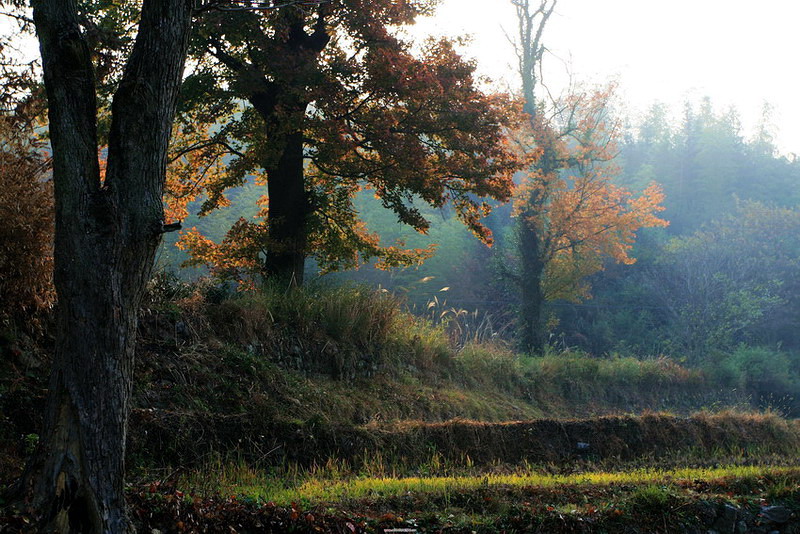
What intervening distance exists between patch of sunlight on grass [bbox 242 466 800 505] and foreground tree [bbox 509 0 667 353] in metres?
15.8

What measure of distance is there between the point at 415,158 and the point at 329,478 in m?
6.09

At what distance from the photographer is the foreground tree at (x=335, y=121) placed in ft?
38.0

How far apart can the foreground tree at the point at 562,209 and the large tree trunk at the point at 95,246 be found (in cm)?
1894

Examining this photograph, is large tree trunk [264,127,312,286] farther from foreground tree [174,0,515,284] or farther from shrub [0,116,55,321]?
shrub [0,116,55,321]

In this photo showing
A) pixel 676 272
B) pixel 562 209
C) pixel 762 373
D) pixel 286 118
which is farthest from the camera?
pixel 676 272

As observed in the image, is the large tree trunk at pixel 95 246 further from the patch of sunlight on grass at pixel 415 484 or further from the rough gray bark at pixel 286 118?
the rough gray bark at pixel 286 118

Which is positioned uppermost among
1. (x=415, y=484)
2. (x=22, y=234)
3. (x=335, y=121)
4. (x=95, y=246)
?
(x=335, y=121)

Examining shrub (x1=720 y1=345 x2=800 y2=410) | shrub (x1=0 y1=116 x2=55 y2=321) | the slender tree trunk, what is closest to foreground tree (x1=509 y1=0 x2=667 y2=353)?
the slender tree trunk

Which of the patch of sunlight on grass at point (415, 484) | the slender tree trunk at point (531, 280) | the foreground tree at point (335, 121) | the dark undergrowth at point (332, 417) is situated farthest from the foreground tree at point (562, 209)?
the patch of sunlight on grass at point (415, 484)

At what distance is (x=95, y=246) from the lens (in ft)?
14.2

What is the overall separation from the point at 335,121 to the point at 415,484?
6.98 meters

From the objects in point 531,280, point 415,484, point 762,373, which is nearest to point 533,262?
point 531,280

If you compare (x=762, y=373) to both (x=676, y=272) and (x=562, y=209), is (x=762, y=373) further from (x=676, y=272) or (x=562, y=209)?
(x=562, y=209)

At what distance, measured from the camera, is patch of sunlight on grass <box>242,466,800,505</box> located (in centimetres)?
575
